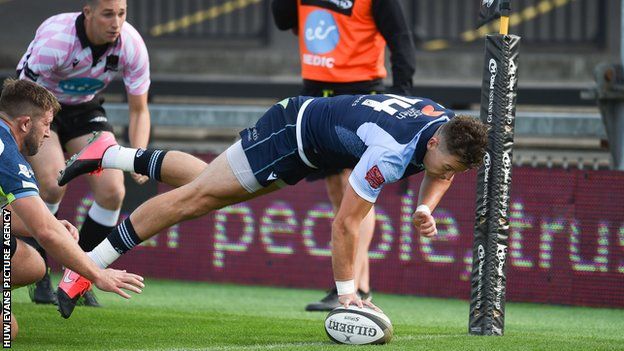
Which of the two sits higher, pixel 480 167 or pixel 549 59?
pixel 480 167

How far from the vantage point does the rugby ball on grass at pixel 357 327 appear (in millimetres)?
6938

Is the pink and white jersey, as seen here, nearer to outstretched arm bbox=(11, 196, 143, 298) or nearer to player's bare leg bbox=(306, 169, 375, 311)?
player's bare leg bbox=(306, 169, 375, 311)

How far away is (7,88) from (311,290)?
4713 millimetres

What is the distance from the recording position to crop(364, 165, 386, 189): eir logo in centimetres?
677

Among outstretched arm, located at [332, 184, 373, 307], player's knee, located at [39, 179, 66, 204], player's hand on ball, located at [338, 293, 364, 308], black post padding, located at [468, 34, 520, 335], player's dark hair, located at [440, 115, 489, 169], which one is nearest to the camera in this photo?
player's dark hair, located at [440, 115, 489, 169]

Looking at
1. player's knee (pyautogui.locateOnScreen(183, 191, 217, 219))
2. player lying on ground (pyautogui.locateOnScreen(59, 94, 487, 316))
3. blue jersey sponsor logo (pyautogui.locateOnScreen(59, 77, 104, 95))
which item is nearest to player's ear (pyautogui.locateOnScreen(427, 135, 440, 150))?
player lying on ground (pyautogui.locateOnScreen(59, 94, 487, 316))

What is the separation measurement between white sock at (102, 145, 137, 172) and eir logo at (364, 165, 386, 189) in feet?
5.69

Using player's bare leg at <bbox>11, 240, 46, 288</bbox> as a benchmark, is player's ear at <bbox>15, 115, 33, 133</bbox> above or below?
above

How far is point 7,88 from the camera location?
6.60m

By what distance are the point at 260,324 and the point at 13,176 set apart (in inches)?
86.5

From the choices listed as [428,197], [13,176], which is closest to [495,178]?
[428,197]

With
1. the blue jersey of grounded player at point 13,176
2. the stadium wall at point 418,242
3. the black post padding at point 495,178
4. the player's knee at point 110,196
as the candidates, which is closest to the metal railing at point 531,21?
the stadium wall at point 418,242

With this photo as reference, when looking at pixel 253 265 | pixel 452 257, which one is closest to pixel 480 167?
pixel 452 257

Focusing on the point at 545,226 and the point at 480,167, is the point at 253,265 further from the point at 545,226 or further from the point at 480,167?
the point at 480,167
